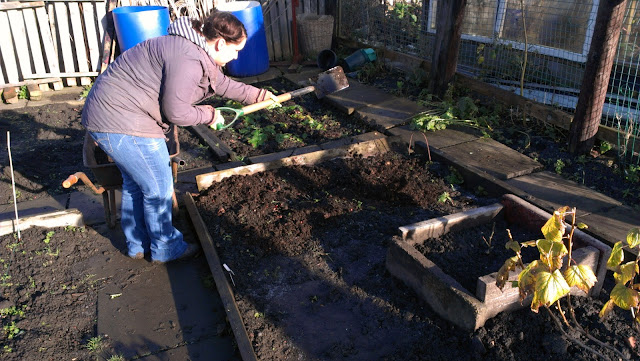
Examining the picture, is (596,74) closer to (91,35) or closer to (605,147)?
(605,147)

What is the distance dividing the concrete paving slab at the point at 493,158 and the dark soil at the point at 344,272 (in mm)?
476

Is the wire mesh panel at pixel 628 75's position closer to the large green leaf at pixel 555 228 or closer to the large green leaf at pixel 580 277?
the large green leaf at pixel 555 228

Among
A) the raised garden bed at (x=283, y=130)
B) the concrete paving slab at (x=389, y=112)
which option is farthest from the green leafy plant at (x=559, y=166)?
the raised garden bed at (x=283, y=130)

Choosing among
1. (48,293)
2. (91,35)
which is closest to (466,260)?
(48,293)

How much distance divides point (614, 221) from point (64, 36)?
7.59 metres

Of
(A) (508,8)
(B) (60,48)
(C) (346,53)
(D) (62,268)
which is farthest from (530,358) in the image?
(B) (60,48)

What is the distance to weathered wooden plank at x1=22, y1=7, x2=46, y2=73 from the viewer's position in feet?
25.4

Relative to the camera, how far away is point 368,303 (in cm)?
333

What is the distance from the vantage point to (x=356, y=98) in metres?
7.02

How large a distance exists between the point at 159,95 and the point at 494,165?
10.3 ft

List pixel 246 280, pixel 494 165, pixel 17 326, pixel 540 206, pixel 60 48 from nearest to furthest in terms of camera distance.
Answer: pixel 17 326 < pixel 246 280 < pixel 540 206 < pixel 494 165 < pixel 60 48

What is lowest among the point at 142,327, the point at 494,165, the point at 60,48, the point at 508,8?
the point at 142,327

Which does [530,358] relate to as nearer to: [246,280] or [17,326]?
[246,280]

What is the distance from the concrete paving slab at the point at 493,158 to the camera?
4902 millimetres
